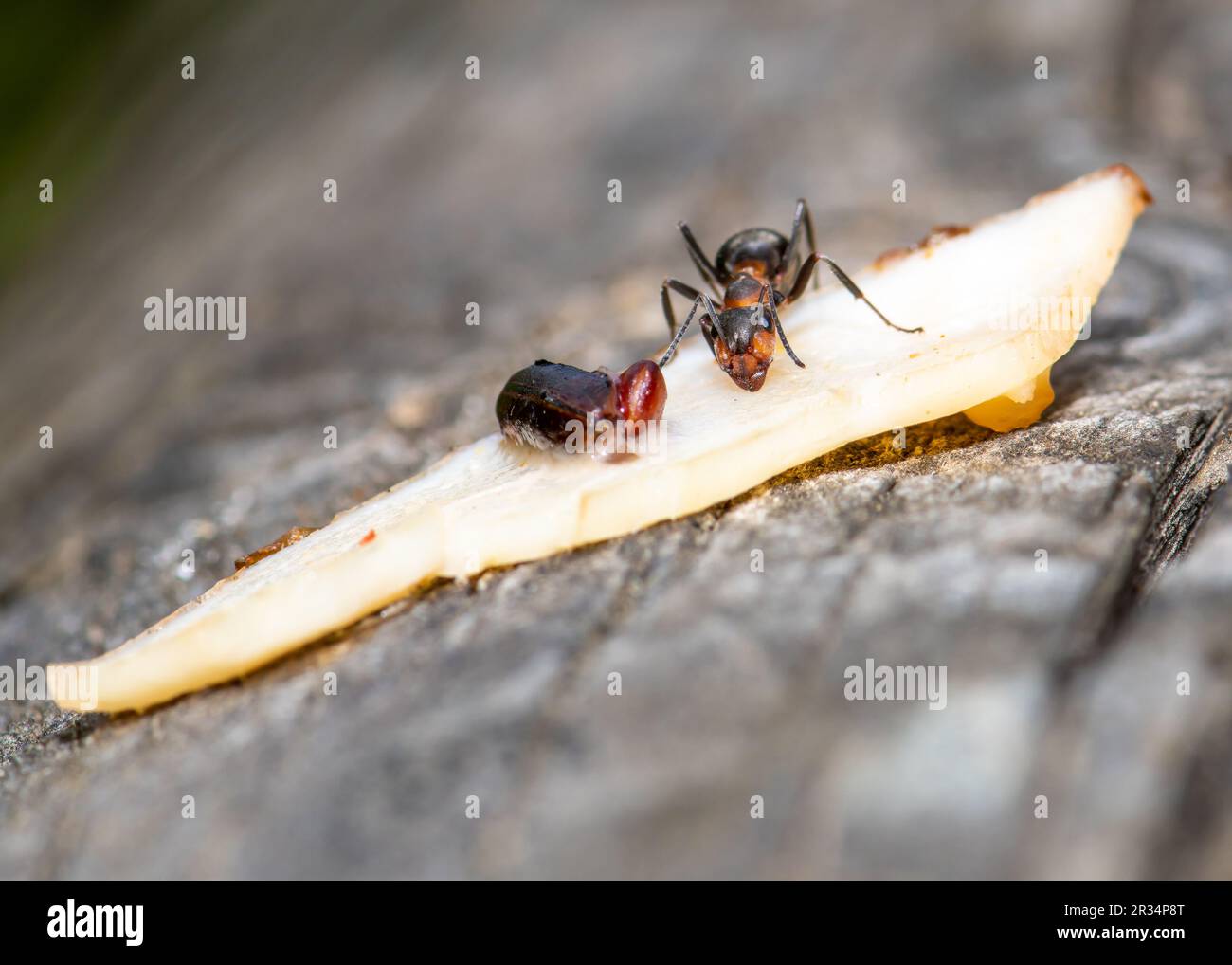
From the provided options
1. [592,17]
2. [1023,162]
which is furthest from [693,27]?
[1023,162]

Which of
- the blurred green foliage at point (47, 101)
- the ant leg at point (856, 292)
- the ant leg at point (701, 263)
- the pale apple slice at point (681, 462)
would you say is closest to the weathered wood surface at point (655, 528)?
the pale apple slice at point (681, 462)

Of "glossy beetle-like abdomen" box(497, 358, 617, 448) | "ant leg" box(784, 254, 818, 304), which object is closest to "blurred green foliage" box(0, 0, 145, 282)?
"ant leg" box(784, 254, 818, 304)

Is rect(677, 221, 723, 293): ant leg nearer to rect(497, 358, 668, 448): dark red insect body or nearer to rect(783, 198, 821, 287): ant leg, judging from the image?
rect(783, 198, 821, 287): ant leg

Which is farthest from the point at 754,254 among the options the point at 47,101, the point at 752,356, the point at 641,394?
the point at 47,101

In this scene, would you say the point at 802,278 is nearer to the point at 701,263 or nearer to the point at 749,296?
the point at 749,296

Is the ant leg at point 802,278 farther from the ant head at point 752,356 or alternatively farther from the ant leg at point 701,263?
the ant head at point 752,356

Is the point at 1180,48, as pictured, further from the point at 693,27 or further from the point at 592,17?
the point at 592,17
